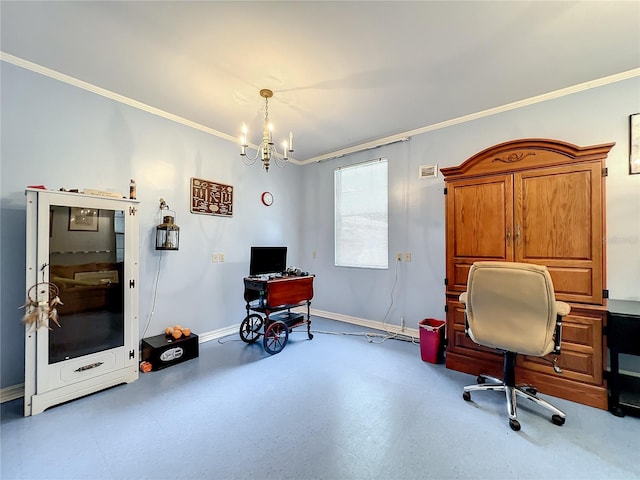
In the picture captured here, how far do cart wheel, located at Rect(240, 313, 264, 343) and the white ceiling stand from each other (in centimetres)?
253

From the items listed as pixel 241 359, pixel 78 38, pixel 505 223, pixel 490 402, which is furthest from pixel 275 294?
pixel 78 38

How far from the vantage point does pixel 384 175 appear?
3.84 m

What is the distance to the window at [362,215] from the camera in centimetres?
387

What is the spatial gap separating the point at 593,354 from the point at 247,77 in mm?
3648

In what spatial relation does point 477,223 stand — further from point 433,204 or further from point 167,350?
point 167,350

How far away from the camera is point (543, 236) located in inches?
87.7

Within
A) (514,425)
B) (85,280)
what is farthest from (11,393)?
(514,425)

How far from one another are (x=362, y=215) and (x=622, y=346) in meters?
2.92

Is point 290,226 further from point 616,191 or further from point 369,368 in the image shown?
point 616,191

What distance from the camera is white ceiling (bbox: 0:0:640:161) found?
1.70 metres

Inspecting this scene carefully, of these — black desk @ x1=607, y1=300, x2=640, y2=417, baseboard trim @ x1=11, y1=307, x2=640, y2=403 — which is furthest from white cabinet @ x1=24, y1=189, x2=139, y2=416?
black desk @ x1=607, y1=300, x2=640, y2=417

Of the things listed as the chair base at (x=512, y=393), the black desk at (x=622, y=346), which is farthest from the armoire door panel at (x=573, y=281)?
the chair base at (x=512, y=393)

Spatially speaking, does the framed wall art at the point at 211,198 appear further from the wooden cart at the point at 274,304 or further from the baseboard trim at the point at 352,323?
the baseboard trim at the point at 352,323

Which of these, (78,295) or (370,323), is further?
(370,323)
